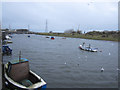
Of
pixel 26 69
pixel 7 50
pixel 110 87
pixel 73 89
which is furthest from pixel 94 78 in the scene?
pixel 7 50

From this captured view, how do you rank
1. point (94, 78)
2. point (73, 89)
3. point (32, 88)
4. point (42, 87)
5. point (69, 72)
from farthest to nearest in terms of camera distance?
point (69, 72), point (94, 78), point (73, 89), point (42, 87), point (32, 88)

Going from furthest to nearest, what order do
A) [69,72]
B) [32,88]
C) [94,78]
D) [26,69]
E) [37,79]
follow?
[69,72] → [94,78] → [26,69] → [37,79] → [32,88]

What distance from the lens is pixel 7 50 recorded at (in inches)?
849

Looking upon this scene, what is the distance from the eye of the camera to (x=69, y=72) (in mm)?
13461

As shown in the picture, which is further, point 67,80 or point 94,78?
point 94,78

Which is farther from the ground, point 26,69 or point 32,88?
point 26,69

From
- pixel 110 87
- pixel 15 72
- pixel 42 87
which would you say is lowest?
pixel 110 87

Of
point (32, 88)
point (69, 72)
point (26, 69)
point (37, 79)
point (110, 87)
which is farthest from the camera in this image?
point (69, 72)

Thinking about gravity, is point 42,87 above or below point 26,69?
below

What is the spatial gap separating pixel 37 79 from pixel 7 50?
1706cm

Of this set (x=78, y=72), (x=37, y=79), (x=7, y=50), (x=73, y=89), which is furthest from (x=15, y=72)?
(x=7, y=50)

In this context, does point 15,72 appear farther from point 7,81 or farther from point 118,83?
point 118,83

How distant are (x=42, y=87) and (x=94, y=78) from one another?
25.1 ft

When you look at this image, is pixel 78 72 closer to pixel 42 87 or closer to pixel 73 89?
pixel 73 89
